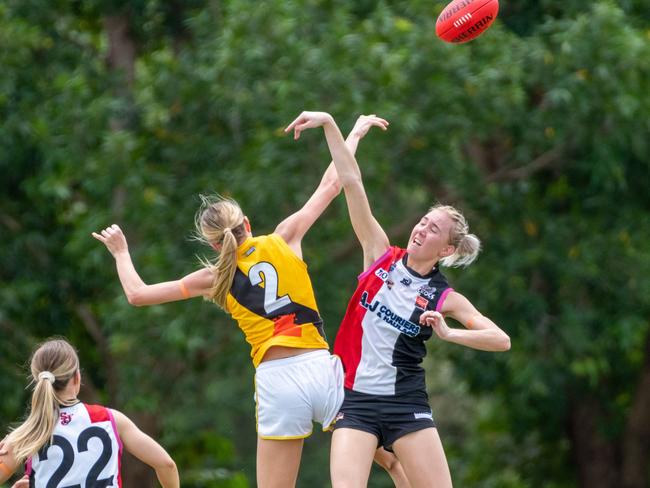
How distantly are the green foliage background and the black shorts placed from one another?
4.52 m

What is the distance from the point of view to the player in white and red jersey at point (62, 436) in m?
4.32

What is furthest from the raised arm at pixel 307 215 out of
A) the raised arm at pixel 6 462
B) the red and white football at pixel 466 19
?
the red and white football at pixel 466 19

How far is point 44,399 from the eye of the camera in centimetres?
433

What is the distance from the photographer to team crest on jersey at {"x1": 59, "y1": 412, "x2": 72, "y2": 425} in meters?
4.38

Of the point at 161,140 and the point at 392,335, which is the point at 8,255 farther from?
the point at 392,335

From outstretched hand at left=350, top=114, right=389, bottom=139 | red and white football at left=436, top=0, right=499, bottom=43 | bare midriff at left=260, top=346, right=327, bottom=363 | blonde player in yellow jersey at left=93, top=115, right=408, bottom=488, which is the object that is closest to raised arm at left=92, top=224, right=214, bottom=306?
blonde player in yellow jersey at left=93, top=115, right=408, bottom=488

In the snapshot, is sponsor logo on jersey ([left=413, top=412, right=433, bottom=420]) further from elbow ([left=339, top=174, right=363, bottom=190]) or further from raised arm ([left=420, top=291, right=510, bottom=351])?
elbow ([left=339, top=174, right=363, bottom=190])

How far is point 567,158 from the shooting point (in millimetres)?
11094

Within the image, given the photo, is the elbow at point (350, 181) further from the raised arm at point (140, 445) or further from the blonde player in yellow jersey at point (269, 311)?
the raised arm at point (140, 445)

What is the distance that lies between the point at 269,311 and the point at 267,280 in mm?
136

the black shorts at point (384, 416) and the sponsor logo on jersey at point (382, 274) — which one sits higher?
the sponsor logo on jersey at point (382, 274)

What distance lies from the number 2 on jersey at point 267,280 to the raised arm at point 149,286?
7.4 inches

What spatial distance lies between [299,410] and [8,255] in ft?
23.2

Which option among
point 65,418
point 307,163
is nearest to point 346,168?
point 65,418
